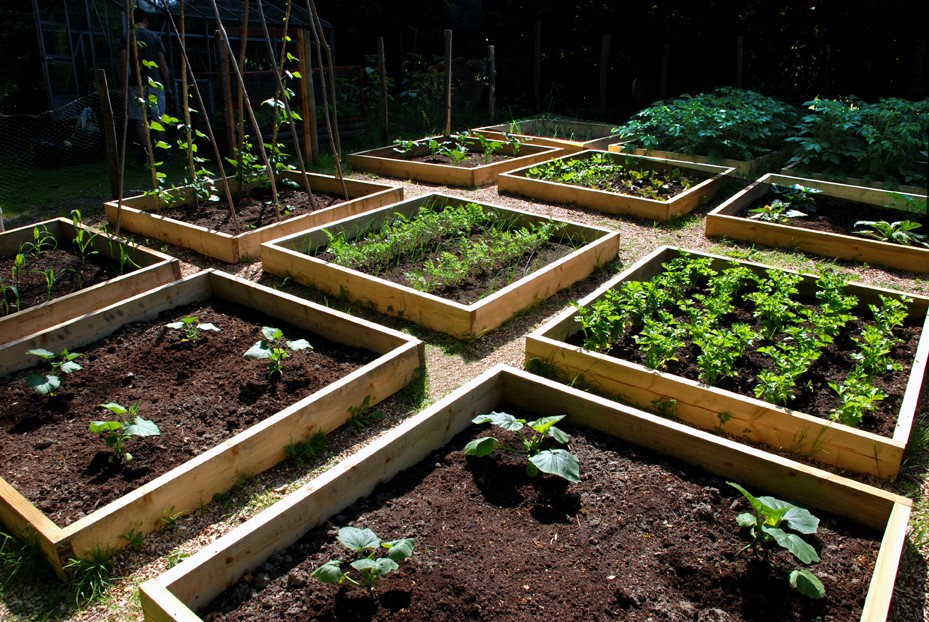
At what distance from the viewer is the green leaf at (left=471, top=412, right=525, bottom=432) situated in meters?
2.87

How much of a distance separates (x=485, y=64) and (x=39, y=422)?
10188 millimetres

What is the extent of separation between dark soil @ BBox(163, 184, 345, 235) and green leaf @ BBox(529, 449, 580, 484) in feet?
13.0

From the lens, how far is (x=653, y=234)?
6203mm

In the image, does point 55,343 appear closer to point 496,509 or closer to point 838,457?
point 496,509

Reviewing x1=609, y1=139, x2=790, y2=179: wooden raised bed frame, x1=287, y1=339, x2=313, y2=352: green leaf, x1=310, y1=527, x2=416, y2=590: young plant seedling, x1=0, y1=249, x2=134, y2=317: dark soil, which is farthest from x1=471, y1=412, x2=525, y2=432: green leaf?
x1=609, y1=139, x2=790, y2=179: wooden raised bed frame

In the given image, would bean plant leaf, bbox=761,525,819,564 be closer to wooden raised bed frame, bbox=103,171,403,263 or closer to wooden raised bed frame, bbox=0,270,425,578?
wooden raised bed frame, bbox=0,270,425,578

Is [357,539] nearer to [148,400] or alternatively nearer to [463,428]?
[463,428]

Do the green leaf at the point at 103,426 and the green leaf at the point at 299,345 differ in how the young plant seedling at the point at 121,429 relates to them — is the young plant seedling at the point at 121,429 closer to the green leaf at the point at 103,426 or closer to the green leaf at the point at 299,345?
the green leaf at the point at 103,426

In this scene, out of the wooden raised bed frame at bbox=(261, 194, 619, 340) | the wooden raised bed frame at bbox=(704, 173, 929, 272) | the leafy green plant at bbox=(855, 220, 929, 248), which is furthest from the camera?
the leafy green plant at bbox=(855, 220, 929, 248)

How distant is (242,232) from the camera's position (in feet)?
19.0

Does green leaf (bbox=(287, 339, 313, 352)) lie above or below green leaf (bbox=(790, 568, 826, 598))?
above

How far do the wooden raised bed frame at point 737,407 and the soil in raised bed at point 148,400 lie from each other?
3.81ft

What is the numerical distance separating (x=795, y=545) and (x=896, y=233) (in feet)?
14.6

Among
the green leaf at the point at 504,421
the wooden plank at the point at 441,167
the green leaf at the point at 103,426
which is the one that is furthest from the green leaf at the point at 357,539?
the wooden plank at the point at 441,167
